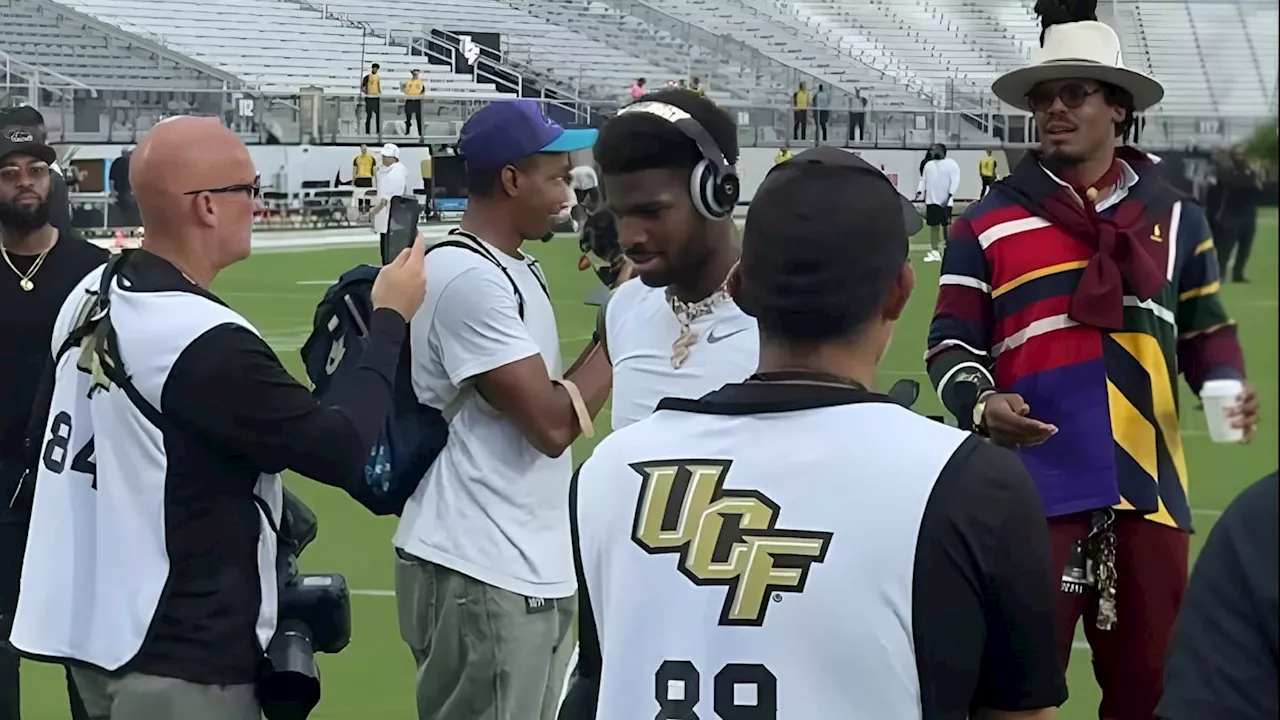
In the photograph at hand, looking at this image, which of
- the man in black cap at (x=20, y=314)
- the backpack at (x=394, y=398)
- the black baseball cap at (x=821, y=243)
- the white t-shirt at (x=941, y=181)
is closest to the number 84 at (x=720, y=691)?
the black baseball cap at (x=821, y=243)

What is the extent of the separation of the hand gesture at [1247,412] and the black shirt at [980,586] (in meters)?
0.31

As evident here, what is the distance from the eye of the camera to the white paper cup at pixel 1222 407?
4.83ft

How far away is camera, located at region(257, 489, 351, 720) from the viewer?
294cm

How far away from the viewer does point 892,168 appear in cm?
2520

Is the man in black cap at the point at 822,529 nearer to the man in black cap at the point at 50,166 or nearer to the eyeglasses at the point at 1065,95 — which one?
the eyeglasses at the point at 1065,95

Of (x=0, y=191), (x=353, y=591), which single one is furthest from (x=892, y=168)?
(x=0, y=191)

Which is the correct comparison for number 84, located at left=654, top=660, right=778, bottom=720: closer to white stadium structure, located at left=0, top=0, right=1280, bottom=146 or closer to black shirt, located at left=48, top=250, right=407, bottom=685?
black shirt, located at left=48, top=250, right=407, bottom=685

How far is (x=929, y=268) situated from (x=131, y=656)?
15912 mm

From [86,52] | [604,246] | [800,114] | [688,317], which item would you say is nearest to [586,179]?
[604,246]

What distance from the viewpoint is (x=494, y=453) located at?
3.68 metres

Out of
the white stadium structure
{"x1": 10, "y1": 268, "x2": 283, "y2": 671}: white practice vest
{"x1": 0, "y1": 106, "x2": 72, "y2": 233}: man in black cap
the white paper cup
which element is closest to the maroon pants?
{"x1": 10, "y1": 268, "x2": 283, "y2": 671}: white practice vest

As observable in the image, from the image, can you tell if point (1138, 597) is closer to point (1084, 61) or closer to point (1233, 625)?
point (1084, 61)

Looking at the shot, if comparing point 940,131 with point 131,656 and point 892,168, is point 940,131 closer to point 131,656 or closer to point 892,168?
point 892,168

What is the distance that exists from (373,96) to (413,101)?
645 mm
